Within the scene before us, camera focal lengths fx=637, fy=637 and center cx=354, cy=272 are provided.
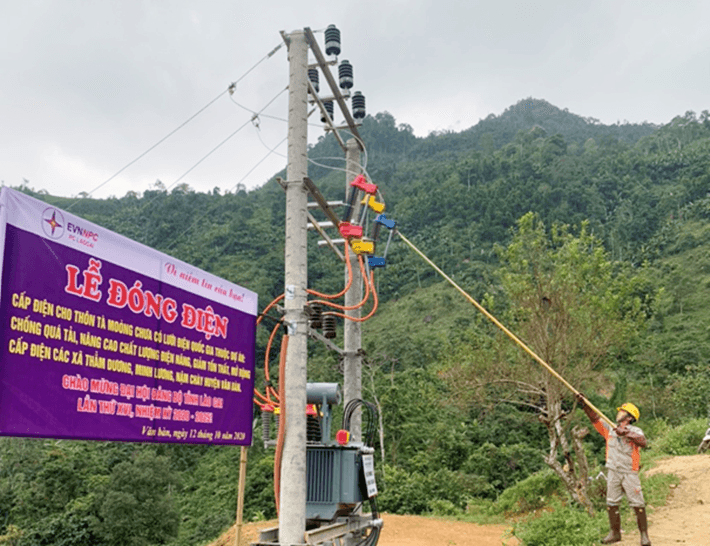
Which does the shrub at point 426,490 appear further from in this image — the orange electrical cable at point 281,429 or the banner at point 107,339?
the orange electrical cable at point 281,429

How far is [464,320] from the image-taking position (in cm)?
3938

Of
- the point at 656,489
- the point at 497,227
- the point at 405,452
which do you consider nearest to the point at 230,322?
the point at 656,489

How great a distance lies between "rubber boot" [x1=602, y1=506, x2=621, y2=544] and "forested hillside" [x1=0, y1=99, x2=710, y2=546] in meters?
3.50

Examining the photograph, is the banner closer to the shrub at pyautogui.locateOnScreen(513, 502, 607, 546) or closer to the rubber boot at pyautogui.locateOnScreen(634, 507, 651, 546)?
the shrub at pyautogui.locateOnScreen(513, 502, 607, 546)

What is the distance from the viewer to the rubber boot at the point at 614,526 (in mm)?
7336

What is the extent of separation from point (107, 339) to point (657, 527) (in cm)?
708

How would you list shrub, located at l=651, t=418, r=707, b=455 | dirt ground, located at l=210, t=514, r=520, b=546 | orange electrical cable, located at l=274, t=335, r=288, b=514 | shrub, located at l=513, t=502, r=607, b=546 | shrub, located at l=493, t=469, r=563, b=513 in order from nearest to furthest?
orange electrical cable, located at l=274, t=335, r=288, b=514 → shrub, located at l=513, t=502, r=607, b=546 → dirt ground, located at l=210, t=514, r=520, b=546 → shrub, located at l=493, t=469, r=563, b=513 → shrub, located at l=651, t=418, r=707, b=455

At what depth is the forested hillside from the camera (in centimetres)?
1391

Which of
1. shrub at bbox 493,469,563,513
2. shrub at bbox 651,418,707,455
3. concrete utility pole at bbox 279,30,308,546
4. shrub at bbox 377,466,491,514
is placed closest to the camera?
concrete utility pole at bbox 279,30,308,546

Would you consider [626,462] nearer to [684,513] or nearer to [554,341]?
[684,513]

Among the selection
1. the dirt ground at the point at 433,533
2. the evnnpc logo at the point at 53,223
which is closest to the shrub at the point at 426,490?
the dirt ground at the point at 433,533

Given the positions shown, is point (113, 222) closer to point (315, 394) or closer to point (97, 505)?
point (97, 505)

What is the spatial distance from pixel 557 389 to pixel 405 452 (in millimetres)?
13035

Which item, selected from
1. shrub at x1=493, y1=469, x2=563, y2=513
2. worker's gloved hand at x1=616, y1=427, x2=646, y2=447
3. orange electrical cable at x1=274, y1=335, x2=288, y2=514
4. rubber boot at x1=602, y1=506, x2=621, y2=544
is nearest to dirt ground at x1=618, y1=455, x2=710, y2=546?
rubber boot at x1=602, y1=506, x2=621, y2=544
